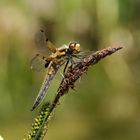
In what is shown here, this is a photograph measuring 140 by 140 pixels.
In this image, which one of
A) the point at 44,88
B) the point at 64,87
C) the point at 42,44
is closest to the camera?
the point at 64,87

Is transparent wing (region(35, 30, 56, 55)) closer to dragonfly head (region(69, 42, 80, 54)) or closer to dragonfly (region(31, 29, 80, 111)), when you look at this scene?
dragonfly (region(31, 29, 80, 111))

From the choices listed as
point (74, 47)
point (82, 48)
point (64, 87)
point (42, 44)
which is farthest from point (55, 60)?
point (82, 48)

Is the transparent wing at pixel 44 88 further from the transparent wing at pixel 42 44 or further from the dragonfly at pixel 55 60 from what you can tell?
the transparent wing at pixel 42 44

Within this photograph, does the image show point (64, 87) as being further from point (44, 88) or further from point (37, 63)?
point (37, 63)

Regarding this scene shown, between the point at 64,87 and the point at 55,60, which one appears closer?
the point at 64,87

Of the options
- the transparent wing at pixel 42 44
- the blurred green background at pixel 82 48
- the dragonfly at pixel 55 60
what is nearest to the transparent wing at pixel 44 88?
the dragonfly at pixel 55 60
